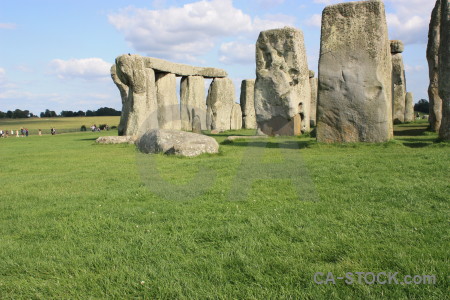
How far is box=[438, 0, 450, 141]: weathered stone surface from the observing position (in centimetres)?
891

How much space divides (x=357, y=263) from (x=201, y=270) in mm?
1104

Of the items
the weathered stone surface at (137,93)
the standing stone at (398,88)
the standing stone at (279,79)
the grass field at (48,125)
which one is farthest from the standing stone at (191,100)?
the grass field at (48,125)

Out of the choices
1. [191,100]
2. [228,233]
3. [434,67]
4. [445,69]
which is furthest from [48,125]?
[228,233]

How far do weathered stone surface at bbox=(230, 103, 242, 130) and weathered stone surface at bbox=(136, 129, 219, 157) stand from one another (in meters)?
13.6

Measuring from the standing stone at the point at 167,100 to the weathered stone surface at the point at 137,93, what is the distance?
4.03 m

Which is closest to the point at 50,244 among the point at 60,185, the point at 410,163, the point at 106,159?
the point at 60,185

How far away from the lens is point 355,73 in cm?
912

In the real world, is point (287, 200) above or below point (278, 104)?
below

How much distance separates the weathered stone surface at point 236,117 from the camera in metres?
23.7

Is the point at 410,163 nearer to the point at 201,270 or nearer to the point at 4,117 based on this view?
the point at 201,270

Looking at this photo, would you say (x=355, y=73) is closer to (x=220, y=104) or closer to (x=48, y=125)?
(x=220, y=104)

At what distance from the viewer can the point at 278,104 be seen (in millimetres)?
14141

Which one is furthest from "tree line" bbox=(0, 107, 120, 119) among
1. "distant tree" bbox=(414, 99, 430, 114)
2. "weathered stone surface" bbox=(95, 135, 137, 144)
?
"weathered stone surface" bbox=(95, 135, 137, 144)

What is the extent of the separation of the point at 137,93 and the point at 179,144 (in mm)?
6154
